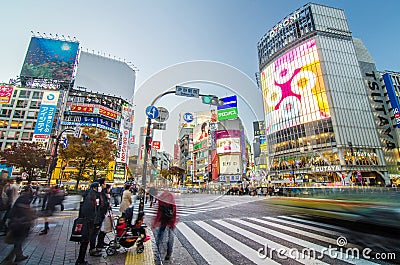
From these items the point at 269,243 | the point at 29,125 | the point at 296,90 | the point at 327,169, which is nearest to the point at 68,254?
the point at 269,243

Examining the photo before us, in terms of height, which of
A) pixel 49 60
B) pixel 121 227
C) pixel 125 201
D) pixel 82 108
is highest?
pixel 49 60

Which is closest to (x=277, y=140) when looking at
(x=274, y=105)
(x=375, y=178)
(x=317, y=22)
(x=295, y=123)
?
(x=295, y=123)

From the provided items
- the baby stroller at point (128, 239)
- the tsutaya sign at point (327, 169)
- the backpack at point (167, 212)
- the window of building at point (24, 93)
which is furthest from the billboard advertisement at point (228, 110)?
the window of building at point (24, 93)

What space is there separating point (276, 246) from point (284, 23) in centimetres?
7058

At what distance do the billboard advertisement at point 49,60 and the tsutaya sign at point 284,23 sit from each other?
202ft

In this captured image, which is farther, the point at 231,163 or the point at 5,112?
the point at 5,112

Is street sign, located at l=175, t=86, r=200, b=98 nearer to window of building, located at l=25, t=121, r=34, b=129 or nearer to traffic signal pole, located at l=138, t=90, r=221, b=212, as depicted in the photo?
traffic signal pole, located at l=138, t=90, r=221, b=212

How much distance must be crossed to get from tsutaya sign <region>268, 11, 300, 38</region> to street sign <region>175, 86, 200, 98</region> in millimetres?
67648

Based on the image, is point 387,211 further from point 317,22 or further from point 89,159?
point 317,22

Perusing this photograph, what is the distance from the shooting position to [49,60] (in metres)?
47.6

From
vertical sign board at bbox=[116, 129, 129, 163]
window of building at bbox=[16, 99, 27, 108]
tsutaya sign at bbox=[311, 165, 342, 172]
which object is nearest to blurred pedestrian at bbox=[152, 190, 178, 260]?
tsutaya sign at bbox=[311, 165, 342, 172]

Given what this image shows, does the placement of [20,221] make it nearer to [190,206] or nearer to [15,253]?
[15,253]

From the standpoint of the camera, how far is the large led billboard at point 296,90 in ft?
155

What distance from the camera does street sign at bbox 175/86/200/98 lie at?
504 centimetres
